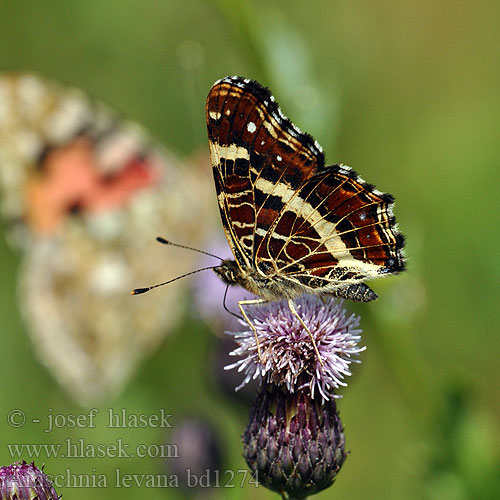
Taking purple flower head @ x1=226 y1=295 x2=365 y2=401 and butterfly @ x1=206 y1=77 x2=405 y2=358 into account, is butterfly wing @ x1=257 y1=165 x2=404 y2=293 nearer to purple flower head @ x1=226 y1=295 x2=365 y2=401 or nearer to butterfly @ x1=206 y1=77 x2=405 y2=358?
butterfly @ x1=206 y1=77 x2=405 y2=358

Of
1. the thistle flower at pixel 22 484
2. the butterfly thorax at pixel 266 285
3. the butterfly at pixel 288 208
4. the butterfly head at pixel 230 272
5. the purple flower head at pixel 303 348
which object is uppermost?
the butterfly at pixel 288 208

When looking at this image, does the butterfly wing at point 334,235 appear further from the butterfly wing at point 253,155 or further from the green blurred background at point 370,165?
the green blurred background at point 370,165

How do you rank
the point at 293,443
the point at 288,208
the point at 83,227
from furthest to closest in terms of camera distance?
1. the point at 83,227
2. the point at 288,208
3. the point at 293,443

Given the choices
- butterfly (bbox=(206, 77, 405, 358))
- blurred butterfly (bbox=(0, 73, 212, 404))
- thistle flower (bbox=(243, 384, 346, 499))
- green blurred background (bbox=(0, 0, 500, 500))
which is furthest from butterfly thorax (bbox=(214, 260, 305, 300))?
blurred butterfly (bbox=(0, 73, 212, 404))

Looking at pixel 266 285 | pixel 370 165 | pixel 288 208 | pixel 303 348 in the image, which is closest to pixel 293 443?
pixel 303 348

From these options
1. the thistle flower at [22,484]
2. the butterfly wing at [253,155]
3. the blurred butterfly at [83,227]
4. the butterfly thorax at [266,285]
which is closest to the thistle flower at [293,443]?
the butterfly thorax at [266,285]

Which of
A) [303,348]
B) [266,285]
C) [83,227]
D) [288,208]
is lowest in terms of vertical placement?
[303,348]

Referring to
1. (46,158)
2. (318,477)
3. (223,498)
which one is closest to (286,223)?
(318,477)

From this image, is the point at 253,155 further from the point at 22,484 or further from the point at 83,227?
the point at 83,227
